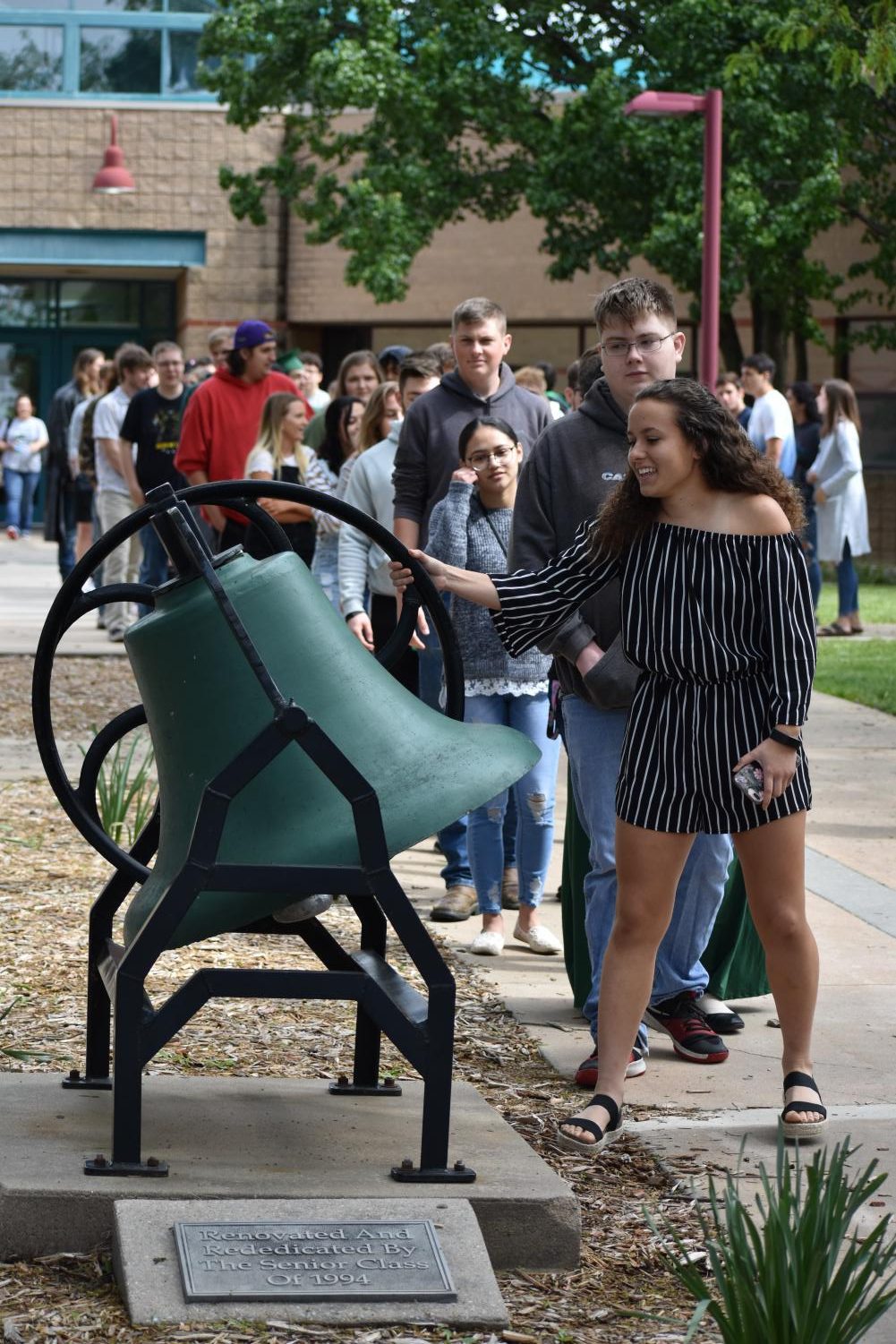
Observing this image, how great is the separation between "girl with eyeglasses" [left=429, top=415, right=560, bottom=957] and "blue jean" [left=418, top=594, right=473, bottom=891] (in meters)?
0.49

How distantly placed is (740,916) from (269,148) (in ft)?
84.9

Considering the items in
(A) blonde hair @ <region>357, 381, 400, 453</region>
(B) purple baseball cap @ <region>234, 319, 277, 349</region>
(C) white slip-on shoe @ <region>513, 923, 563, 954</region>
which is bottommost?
(C) white slip-on shoe @ <region>513, 923, 563, 954</region>

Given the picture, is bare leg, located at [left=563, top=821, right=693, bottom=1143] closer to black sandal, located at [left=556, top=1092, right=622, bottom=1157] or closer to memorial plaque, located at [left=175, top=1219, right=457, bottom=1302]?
black sandal, located at [left=556, top=1092, right=622, bottom=1157]

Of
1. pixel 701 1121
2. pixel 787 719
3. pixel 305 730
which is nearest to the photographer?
pixel 305 730

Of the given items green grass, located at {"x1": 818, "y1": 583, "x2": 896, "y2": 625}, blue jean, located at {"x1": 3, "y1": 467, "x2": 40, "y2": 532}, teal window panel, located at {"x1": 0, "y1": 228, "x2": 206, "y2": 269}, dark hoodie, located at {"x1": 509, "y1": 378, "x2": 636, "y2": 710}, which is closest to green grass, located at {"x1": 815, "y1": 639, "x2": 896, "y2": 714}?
green grass, located at {"x1": 818, "y1": 583, "x2": 896, "y2": 625}

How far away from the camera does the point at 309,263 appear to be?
3042cm

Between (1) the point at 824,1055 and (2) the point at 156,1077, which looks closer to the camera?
(2) the point at 156,1077

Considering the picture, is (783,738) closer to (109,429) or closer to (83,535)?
(109,429)

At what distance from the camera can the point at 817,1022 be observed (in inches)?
221

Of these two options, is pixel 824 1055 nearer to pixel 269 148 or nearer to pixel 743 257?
pixel 743 257

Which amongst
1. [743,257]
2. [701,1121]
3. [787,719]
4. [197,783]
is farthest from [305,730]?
[743,257]

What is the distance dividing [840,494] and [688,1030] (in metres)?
12.4

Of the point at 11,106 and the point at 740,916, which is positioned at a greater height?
the point at 11,106

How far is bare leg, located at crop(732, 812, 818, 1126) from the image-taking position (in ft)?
14.7
